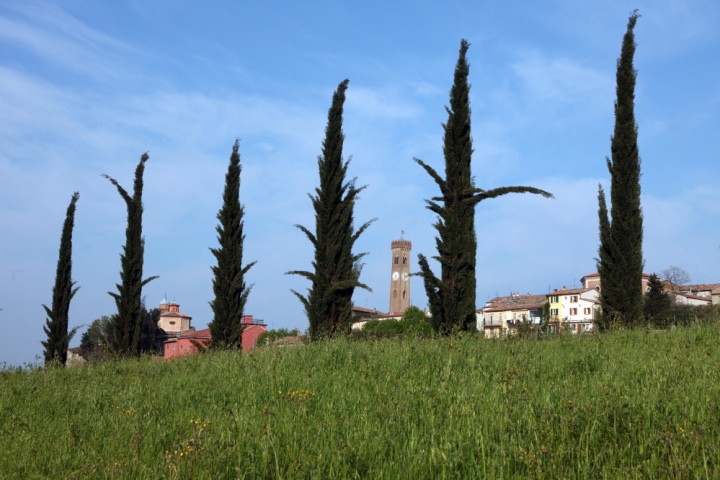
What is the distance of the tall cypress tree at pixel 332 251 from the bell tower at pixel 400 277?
396 feet

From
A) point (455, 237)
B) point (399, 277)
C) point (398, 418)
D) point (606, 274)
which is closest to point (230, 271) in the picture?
point (455, 237)

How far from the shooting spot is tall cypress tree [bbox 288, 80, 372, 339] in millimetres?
19016

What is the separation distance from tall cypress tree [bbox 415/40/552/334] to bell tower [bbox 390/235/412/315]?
121821mm

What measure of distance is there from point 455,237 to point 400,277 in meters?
125

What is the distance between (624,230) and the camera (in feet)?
62.6

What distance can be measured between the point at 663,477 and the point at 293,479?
248 cm

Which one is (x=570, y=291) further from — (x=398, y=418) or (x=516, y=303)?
(x=398, y=418)

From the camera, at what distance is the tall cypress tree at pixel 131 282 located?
78.9 ft

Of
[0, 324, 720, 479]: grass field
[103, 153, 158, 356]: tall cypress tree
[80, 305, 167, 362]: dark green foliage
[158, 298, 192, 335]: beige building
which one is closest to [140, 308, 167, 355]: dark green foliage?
[80, 305, 167, 362]: dark green foliage

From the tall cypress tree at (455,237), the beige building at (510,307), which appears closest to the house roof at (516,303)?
the beige building at (510,307)

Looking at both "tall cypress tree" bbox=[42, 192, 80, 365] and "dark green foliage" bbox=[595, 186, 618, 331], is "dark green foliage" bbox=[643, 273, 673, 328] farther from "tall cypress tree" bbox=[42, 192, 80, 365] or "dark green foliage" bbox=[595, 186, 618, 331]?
"tall cypress tree" bbox=[42, 192, 80, 365]

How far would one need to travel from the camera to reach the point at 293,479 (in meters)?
4.12

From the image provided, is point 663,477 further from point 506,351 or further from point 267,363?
point 267,363

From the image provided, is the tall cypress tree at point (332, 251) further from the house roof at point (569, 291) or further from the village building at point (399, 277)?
the village building at point (399, 277)
